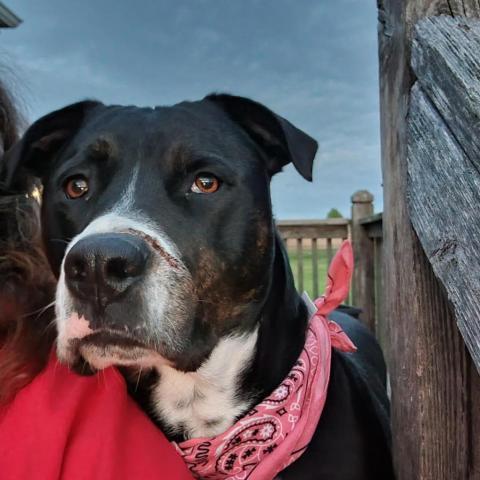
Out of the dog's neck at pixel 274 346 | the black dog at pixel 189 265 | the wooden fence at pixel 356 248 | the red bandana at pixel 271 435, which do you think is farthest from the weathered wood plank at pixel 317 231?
the red bandana at pixel 271 435

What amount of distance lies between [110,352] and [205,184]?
58 centimetres

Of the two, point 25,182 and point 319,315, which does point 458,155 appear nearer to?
point 319,315

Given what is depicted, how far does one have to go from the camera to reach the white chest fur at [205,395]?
1.88 meters

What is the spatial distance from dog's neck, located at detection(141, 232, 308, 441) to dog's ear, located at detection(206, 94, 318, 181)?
411 millimetres

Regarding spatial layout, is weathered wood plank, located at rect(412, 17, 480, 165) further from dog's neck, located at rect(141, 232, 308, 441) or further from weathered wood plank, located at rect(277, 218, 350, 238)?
weathered wood plank, located at rect(277, 218, 350, 238)

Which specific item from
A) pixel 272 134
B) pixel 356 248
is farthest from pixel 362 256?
pixel 272 134

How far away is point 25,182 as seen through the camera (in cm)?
216

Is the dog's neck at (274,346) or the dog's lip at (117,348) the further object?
the dog's neck at (274,346)

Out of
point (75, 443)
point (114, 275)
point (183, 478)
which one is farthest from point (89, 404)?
point (114, 275)

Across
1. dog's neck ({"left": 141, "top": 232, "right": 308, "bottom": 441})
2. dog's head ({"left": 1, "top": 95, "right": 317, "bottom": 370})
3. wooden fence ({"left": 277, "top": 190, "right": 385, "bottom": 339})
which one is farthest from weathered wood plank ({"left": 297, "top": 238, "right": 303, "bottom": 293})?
dog's neck ({"left": 141, "top": 232, "right": 308, "bottom": 441})

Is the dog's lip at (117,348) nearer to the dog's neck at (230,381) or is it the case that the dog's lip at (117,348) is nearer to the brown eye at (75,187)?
the dog's neck at (230,381)

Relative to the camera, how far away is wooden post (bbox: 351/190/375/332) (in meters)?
6.80

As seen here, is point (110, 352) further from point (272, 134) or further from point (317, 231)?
point (317, 231)

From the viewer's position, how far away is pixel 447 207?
3.79ft
